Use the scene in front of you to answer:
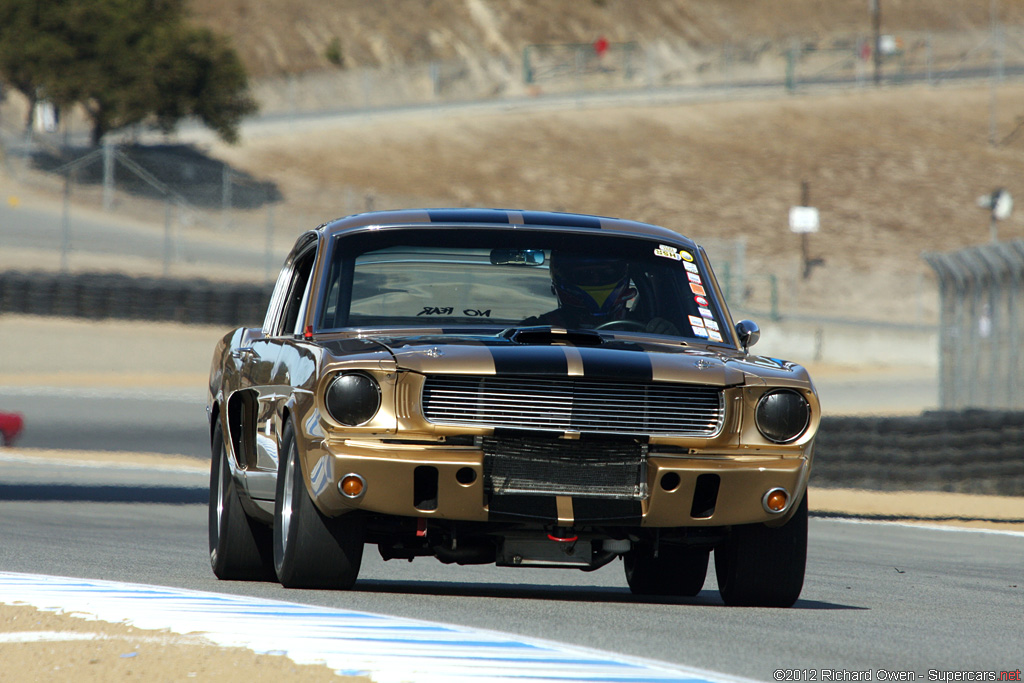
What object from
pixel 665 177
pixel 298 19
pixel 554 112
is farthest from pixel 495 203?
pixel 298 19

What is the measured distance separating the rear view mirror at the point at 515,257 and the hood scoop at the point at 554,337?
724 mm

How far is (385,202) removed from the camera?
2030 inches

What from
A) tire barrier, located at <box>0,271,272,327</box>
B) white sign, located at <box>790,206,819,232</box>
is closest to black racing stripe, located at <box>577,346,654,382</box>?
tire barrier, located at <box>0,271,272,327</box>

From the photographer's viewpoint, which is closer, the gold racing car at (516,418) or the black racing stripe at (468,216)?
the gold racing car at (516,418)

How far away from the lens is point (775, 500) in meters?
6.77

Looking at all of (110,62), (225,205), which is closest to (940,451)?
(225,205)

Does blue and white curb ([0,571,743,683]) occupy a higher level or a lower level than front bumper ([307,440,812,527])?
lower

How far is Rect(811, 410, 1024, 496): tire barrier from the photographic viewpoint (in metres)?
17.2

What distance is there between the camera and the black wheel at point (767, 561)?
23.0ft

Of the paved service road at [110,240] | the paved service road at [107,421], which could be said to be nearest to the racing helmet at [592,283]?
the paved service road at [107,421]

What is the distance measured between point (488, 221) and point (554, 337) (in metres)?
1.12

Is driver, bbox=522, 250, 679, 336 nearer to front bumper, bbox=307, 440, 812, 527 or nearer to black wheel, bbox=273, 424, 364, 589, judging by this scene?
front bumper, bbox=307, 440, 812, 527

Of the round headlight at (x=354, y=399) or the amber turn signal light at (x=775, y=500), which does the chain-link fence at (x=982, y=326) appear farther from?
the round headlight at (x=354, y=399)

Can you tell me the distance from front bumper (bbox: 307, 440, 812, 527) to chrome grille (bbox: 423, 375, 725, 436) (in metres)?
0.15
